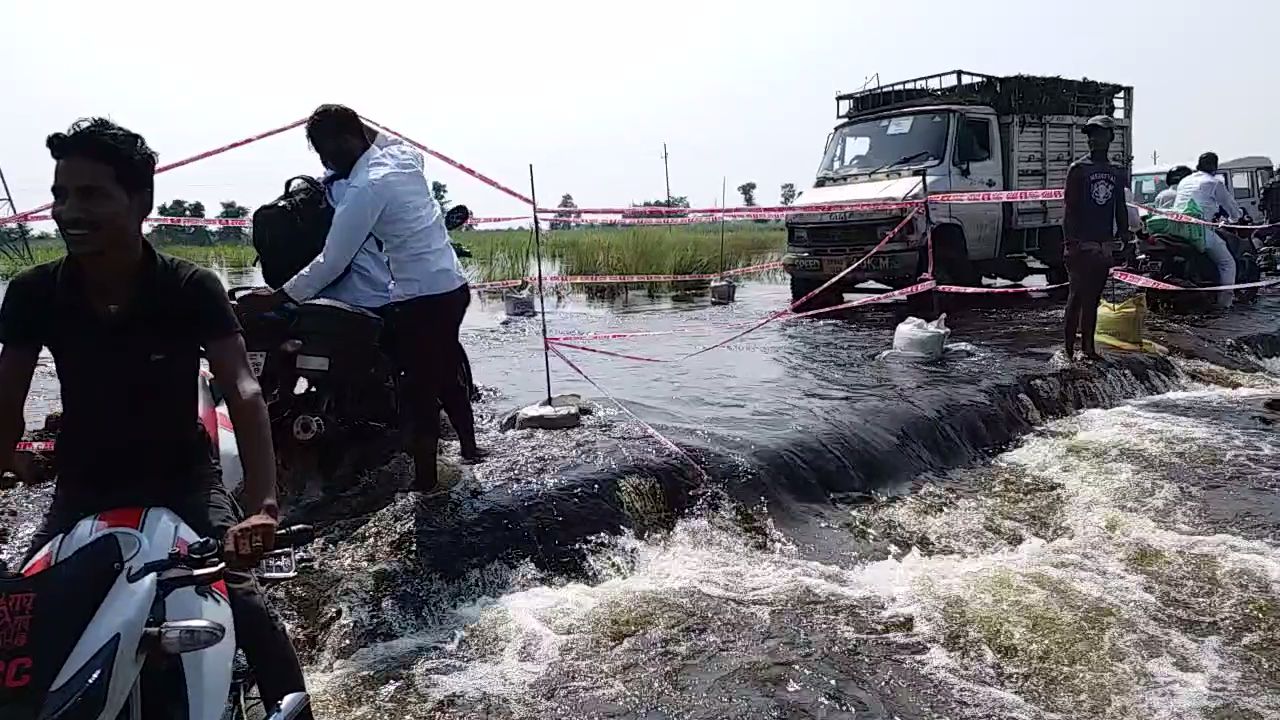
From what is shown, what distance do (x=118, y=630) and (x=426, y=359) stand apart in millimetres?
2976

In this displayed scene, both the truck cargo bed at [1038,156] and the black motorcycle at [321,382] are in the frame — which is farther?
the truck cargo bed at [1038,156]

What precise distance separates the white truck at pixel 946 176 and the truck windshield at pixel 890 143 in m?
0.01

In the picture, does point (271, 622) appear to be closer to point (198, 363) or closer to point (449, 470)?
point (198, 363)

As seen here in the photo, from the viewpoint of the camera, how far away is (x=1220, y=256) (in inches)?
468

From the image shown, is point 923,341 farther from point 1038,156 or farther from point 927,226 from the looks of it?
point 1038,156

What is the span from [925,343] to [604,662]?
19.0 ft

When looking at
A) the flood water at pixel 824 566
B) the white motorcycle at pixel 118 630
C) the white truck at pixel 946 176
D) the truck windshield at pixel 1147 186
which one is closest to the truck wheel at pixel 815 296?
the white truck at pixel 946 176

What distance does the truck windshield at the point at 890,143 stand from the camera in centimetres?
1238

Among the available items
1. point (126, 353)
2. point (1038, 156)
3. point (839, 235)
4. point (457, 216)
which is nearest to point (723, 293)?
point (839, 235)

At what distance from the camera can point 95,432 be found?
2.36 metres

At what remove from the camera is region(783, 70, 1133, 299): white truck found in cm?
1194

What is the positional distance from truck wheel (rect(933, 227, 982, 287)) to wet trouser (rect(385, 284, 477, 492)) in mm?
8609

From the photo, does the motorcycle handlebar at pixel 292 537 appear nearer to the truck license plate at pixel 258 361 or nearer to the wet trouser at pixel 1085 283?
the truck license plate at pixel 258 361

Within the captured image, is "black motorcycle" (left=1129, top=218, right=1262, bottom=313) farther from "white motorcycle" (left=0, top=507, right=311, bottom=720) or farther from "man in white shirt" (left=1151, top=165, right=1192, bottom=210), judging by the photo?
"white motorcycle" (left=0, top=507, right=311, bottom=720)
